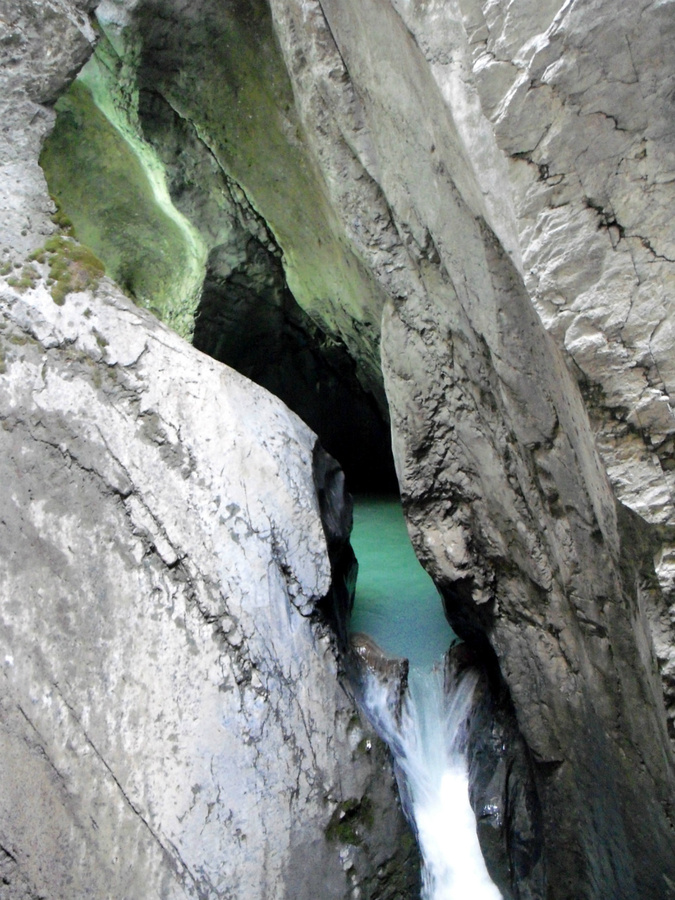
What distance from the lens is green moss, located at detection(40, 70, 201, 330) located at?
17.2 feet

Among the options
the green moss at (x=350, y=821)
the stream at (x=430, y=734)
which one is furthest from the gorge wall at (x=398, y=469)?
the stream at (x=430, y=734)

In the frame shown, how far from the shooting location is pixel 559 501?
3.09m

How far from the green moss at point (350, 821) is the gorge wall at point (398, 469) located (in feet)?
0.03

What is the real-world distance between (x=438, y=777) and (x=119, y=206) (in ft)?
15.0

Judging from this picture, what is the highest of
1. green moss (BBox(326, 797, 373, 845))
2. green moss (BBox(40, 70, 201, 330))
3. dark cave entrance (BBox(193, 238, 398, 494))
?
green moss (BBox(40, 70, 201, 330))

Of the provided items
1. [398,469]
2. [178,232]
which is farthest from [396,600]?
[178,232]

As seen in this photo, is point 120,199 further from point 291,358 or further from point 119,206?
point 291,358

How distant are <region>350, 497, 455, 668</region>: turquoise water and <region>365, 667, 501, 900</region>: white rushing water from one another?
259 mm

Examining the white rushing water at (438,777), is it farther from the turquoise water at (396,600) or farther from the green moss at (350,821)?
the green moss at (350,821)

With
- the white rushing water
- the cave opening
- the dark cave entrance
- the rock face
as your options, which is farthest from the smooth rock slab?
the dark cave entrance

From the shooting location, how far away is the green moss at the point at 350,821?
3.07 meters

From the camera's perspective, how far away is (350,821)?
3115 millimetres

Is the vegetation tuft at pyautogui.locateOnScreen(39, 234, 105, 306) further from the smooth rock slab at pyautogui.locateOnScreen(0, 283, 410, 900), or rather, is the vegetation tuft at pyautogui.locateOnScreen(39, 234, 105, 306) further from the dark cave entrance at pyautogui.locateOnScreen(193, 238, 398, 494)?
the dark cave entrance at pyautogui.locateOnScreen(193, 238, 398, 494)

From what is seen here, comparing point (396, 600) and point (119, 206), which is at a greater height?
point (119, 206)
